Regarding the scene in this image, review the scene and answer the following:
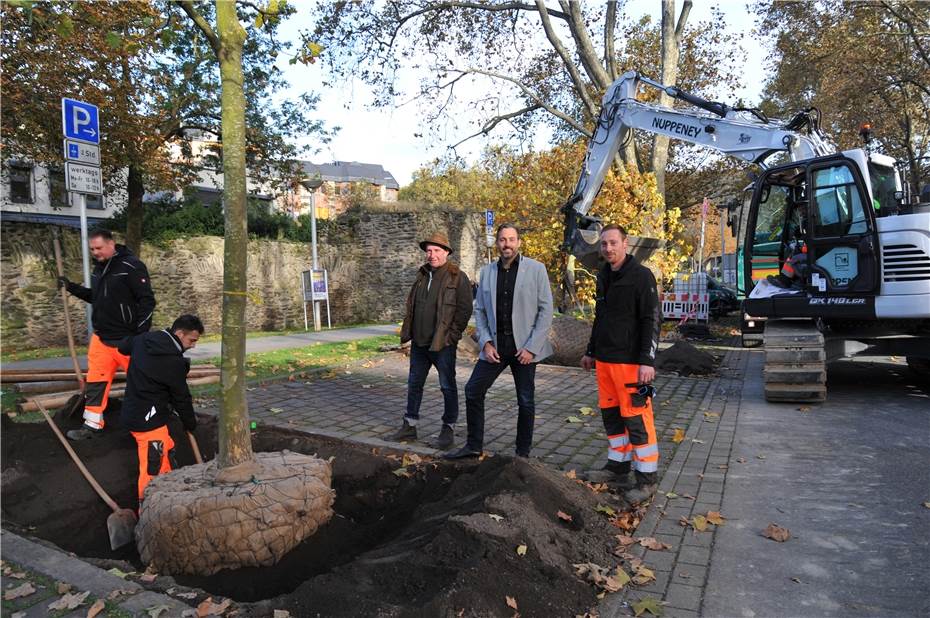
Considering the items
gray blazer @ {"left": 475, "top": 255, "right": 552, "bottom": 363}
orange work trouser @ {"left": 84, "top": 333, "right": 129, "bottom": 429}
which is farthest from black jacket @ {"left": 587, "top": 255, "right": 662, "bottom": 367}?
orange work trouser @ {"left": 84, "top": 333, "right": 129, "bottom": 429}

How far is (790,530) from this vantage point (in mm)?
3695

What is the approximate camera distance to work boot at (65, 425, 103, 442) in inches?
205

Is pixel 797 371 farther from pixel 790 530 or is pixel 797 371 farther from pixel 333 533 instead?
pixel 333 533

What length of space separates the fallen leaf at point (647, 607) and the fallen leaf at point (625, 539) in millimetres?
625

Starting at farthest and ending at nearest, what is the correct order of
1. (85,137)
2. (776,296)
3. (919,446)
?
1. (776,296)
2. (85,137)
3. (919,446)

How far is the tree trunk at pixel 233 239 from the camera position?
3.54 meters

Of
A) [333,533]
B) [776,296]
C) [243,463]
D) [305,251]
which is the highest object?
[305,251]

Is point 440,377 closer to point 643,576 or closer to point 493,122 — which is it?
point 643,576

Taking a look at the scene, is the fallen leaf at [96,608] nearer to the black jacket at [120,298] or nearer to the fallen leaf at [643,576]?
the fallen leaf at [643,576]

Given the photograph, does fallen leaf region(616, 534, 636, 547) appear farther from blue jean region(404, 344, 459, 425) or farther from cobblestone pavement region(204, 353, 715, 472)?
blue jean region(404, 344, 459, 425)

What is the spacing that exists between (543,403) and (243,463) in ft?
14.5

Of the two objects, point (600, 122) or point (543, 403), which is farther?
point (600, 122)

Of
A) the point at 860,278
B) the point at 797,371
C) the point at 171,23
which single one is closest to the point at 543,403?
the point at 797,371

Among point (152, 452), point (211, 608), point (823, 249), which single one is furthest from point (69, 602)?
point (823, 249)
